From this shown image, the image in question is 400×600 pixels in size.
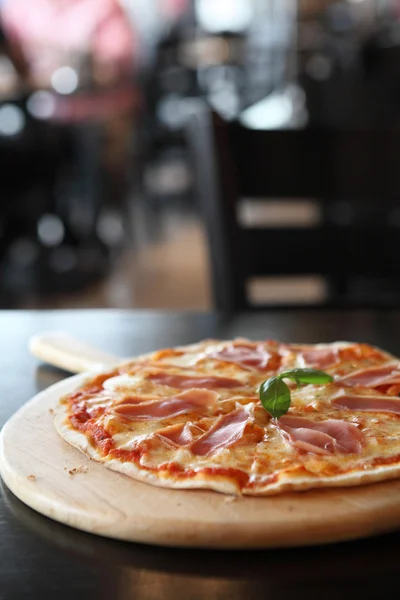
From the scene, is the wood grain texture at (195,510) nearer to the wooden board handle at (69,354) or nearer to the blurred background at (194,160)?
the wooden board handle at (69,354)

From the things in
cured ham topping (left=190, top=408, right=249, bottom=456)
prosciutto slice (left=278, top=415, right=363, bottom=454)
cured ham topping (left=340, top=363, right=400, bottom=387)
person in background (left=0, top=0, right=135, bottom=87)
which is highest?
person in background (left=0, top=0, right=135, bottom=87)

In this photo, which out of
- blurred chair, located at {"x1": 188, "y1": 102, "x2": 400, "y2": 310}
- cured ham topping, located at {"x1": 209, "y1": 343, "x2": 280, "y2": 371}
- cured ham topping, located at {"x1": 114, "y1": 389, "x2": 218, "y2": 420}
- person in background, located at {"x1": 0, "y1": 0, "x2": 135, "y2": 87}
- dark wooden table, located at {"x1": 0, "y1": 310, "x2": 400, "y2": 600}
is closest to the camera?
dark wooden table, located at {"x1": 0, "y1": 310, "x2": 400, "y2": 600}

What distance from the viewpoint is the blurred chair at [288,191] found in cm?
165

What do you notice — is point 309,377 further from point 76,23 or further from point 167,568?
point 76,23

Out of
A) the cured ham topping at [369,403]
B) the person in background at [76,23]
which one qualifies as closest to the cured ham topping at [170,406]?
the cured ham topping at [369,403]

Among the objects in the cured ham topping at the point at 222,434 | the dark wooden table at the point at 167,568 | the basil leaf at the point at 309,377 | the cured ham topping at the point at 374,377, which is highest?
the basil leaf at the point at 309,377

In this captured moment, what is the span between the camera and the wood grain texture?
572 millimetres

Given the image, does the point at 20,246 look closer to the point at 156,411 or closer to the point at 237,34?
the point at 156,411

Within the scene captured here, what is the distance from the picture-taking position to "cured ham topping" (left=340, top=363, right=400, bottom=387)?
82cm

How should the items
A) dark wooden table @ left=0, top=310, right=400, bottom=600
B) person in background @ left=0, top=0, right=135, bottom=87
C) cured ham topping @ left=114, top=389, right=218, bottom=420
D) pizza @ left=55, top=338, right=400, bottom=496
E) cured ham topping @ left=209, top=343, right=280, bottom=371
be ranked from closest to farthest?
dark wooden table @ left=0, top=310, right=400, bottom=600, pizza @ left=55, top=338, right=400, bottom=496, cured ham topping @ left=114, top=389, right=218, bottom=420, cured ham topping @ left=209, top=343, right=280, bottom=371, person in background @ left=0, top=0, right=135, bottom=87

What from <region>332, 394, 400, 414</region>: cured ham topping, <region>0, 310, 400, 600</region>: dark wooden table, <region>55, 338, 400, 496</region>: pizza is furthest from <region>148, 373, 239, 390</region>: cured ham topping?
<region>0, 310, 400, 600</region>: dark wooden table

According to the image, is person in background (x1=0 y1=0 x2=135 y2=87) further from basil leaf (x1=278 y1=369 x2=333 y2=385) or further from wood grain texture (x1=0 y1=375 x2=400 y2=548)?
wood grain texture (x1=0 y1=375 x2=400 y2=548)

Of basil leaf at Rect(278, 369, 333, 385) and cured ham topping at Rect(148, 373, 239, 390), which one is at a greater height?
basil leaf at Rect(278, 369, 333, 385)

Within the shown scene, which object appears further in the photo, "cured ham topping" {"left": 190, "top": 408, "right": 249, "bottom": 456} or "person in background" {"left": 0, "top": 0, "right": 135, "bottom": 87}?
"person in background" {"left": 0, "top": 0, "right": 135, "bottom": 87}
